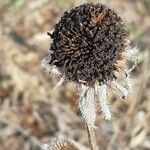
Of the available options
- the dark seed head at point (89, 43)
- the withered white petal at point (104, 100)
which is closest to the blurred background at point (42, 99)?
the withered white petal at point (104, 100)

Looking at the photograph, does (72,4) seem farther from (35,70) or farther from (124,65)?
(124,65)

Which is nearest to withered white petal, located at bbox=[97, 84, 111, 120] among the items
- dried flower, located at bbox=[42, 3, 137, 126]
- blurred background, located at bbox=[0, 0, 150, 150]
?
dried flower, located at bbox=[42, 3, 137, 126]

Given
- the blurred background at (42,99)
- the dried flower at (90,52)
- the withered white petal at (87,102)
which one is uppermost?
the blurred background at (42,99)

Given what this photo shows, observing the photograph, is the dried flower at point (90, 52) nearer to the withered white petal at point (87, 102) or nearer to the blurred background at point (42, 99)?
the withered white petal at point (87, 102)

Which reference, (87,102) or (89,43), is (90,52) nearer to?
(89,43)

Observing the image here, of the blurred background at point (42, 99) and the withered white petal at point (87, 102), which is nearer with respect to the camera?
the withered white petal at point (87, 102)

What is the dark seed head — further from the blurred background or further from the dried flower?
the blurred background

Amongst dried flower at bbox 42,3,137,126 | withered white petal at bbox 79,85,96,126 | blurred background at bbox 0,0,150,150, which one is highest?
blurred background at bbox 0,0,150,150
